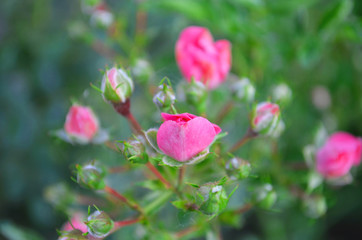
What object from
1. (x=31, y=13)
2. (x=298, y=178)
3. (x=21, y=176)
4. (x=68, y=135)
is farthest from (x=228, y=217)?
(x=31, y=13)

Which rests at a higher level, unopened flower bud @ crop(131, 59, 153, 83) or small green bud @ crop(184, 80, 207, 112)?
small green bud @ crop(184, 80, 207, 112)

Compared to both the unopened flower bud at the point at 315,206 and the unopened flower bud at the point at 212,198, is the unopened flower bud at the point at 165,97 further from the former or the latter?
the unopened flower bud at the point at 315,206

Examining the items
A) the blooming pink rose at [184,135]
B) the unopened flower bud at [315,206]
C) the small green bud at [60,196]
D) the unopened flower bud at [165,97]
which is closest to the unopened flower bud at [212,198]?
the blooming pink rose at [184,135]

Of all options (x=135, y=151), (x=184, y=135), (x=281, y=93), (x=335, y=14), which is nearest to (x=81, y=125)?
(x=135, y=151)

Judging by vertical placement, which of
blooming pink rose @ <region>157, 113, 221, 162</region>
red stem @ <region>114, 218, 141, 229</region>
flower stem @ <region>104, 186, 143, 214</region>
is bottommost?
red stem @ <region>114, 218, 141, 229</region>

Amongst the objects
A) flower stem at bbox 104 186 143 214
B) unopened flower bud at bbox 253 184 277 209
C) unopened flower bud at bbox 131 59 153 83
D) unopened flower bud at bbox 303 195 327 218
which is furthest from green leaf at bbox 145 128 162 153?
unopened flower bud at bbox 303 195 327 218

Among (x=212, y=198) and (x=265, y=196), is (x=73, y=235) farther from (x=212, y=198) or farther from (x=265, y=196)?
(x=265, y=196)

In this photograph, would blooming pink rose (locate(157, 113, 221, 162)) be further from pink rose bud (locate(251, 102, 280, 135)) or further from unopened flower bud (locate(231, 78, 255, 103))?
unopened flower bud (locate(231, 78, 255, 103))
